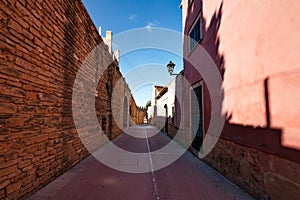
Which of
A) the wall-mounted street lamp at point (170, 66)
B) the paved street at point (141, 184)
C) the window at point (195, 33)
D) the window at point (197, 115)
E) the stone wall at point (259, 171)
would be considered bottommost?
the paved street at point (141, 184)

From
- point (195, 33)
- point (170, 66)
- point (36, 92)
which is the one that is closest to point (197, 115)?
point (170, 66)

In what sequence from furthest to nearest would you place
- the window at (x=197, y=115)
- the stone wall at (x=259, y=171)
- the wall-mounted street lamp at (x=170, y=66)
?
1. the wall-mounted street lamp at (x=170, y=66)
2. the window at (x=197, y=115)
3. the stone wall at (x=259, y=171)

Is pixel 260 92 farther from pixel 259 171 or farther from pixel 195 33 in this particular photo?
pixel 195 33

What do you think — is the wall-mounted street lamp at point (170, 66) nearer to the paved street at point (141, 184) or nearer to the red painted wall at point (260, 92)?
the red painted wall at point (260, 92)

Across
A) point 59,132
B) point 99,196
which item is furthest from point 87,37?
point 99,196

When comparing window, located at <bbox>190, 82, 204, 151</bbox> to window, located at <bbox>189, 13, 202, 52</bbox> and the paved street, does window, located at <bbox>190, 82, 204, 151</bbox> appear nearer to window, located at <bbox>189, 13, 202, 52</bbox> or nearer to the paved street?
the paved street

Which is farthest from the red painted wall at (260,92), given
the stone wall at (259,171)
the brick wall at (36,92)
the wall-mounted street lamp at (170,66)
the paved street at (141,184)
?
the brick wall at (36,92)

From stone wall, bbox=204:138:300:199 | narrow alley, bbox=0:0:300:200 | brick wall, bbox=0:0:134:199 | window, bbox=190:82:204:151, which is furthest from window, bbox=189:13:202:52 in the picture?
brick wall, bbox=0:0:134:199

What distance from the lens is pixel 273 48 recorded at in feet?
8.75

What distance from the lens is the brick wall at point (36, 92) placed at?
2.42 m

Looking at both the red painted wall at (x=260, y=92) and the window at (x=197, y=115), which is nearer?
the red painted wall at (x=260, y=92)

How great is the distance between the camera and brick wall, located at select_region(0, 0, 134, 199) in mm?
2424

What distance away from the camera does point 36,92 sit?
10.1 feet

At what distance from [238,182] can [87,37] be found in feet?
19.8
